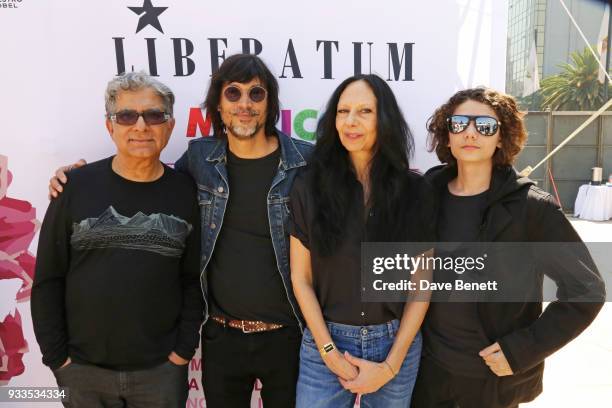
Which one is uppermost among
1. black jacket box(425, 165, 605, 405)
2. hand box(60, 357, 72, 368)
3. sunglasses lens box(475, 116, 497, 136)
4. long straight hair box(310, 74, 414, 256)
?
sunglasses lens box(475, 116, 497, 136)

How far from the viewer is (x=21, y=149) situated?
2771 millimetres

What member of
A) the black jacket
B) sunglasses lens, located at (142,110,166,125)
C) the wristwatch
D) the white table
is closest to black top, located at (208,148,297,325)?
the wristwatch

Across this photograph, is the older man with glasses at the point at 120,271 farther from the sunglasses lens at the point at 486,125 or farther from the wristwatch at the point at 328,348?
the sunglasses lens at the point at 486,125

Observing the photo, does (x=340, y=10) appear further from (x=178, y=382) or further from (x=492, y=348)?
(x=178, y=382)

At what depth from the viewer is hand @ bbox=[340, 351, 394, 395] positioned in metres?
1.90

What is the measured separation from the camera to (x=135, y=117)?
2057 mm

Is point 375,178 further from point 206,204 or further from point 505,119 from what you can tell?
point 206,204

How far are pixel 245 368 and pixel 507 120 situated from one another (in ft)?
5.38

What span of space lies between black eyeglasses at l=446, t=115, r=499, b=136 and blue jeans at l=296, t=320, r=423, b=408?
0.90 metres

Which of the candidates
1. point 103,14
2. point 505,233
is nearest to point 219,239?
point 505,233

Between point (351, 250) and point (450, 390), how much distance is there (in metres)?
0.77

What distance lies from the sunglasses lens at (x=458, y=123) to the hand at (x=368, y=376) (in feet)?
3.48

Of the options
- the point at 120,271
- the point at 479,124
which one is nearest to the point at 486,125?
the point at 479,124

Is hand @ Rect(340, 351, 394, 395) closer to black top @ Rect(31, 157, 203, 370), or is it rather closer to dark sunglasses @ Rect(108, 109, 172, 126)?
black top @ Rect(31, 157, 203, 370)
